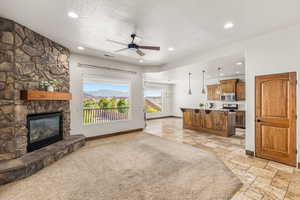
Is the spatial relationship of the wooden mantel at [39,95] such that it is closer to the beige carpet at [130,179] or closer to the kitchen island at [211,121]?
the beige carpet at [130,179]

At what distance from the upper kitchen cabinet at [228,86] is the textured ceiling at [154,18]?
420 cm

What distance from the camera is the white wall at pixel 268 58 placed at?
2.95m

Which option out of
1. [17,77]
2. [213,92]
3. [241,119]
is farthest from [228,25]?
[213,92]

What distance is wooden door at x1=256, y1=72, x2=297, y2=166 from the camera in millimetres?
2969

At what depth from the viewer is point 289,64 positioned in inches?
118

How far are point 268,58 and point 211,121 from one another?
3225 mm

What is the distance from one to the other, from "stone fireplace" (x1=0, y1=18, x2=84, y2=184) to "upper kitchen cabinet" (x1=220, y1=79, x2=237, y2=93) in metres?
7.61

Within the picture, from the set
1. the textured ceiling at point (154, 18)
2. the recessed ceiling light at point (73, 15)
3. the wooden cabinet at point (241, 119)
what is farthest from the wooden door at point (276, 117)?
the recessed ceiling light at point (73, 15)

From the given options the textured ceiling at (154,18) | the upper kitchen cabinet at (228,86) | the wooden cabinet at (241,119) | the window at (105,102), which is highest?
the textured ceiling at (154,18)

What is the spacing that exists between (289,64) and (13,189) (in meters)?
5.71

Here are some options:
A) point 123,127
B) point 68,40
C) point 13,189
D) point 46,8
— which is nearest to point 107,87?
point 123,127

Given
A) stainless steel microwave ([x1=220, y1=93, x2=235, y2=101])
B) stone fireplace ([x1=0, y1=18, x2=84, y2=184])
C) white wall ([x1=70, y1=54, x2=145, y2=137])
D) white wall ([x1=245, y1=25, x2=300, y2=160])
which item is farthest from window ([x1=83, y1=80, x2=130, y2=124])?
stainless steel microwave ([x1=220, y1=93, x2=235, y2=101])

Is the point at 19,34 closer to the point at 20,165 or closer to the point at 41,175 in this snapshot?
the point at 20,165

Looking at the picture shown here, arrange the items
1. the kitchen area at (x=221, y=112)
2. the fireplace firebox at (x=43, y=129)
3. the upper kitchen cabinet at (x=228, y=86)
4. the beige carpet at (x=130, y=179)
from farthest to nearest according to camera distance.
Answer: the upper kitchen cabinet at (x=228, y=86)
the kitchen area at (x=221, y=112)
the fireplace firebox at (x=43, y=129)
the beige carpet at (x=130, y=179)
